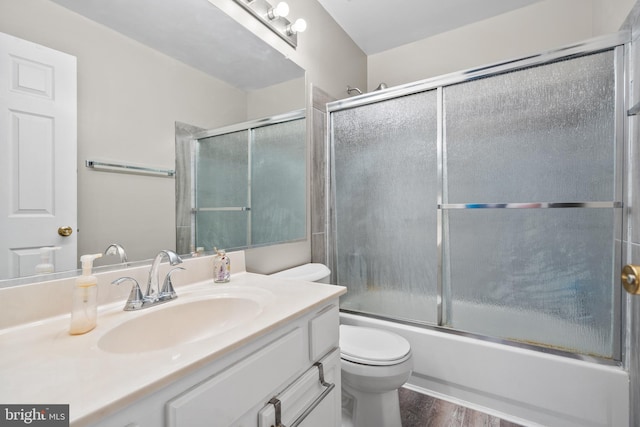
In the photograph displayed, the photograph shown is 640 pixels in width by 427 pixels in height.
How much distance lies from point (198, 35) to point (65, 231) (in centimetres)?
88

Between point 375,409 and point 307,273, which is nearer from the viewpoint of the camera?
point 375,409

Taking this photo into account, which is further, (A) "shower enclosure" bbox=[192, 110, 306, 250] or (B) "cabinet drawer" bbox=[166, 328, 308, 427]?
(A) "shower enclosure" bbox=[192, 110, 306, 250]

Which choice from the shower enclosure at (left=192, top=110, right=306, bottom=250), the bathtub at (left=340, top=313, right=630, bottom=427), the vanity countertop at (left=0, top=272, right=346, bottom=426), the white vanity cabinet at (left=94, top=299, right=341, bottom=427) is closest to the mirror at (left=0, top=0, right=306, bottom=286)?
the shower enclosure at (left=192, top=110, right=306, bottom=250)

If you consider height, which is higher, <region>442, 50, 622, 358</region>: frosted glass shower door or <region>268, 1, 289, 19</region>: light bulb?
<region>268, 1, 289, 19</region>: light bulb

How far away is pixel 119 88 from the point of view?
882mm

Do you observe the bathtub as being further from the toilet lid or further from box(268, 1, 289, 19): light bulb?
box(268, 1, 289, 19): light bulb

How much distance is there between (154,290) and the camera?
2.90 ft

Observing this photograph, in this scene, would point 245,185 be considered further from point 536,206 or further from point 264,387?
point 536,206

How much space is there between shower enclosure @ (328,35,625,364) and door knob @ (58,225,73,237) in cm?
151

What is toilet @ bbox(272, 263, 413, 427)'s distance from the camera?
1224mm

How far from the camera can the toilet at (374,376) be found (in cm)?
122

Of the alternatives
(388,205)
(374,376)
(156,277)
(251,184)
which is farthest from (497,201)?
(156,277)

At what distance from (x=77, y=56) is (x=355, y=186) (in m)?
1.54

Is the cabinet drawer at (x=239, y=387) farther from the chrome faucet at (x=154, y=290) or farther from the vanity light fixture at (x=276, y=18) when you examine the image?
the vanity light fixture at (x=276, y=18)
